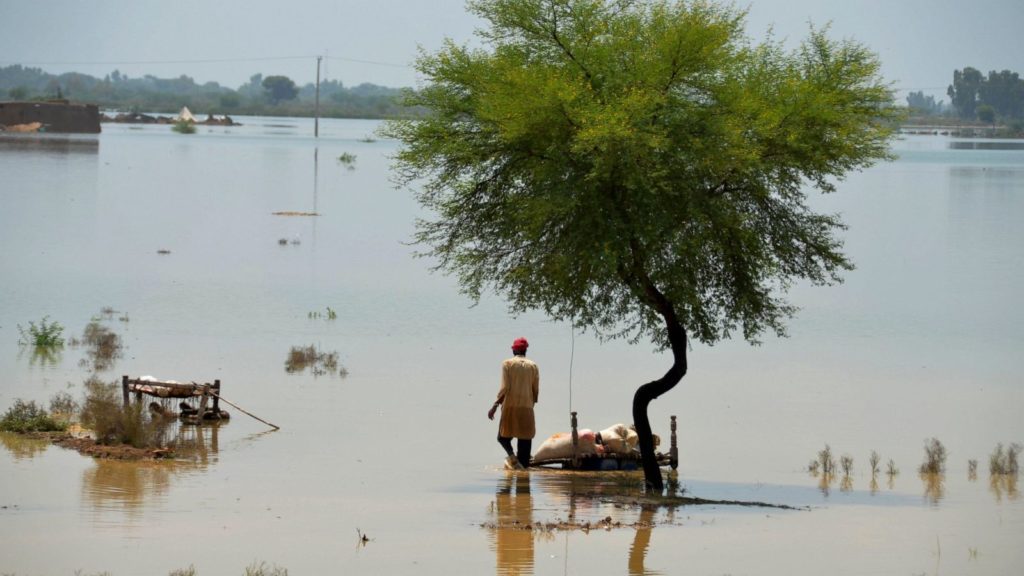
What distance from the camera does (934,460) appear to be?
70.0 ft

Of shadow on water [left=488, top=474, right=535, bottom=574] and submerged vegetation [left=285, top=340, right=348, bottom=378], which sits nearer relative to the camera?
shadow on water [left=488, top=474, right=535, bottom=574]

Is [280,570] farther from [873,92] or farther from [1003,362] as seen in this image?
[1003,362]

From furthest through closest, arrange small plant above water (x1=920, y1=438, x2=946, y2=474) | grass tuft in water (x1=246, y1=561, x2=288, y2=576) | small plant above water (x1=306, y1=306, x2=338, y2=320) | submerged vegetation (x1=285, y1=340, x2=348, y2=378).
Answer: small plant above water (x1=306, y1=306, x2=338, y2=320), submerged vegetation (x1=285, y1=340, x2=348, y2=378), small plant above water (x1=920, y1=438, x2=946, y2=474), grass tuft in water (x1=246, y1=561, x2=288, y2=576)

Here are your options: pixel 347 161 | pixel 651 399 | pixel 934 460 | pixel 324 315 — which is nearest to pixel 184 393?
pixel 651 399

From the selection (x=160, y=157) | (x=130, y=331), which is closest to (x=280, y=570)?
(x=130, y=331)

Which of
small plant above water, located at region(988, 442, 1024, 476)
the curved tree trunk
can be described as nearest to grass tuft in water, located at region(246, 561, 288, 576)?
the curved tree trunk

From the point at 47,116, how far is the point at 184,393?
13795 centimetres

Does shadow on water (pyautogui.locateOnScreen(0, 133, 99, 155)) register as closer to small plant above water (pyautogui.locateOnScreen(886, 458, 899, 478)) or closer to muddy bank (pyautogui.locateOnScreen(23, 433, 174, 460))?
muddy bank (pyautogui.locateOnScreen(23, 433, 174, 460))

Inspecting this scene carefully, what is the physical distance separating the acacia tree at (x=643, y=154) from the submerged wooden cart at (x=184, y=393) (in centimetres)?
432

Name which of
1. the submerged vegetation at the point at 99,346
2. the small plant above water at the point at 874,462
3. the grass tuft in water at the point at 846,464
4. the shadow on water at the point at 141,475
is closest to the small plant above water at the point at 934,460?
the small plant above water at the point at 874,462

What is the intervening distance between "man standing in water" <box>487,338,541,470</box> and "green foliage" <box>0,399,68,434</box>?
6029 millimetres

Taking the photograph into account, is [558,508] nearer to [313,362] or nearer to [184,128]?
[313,362]

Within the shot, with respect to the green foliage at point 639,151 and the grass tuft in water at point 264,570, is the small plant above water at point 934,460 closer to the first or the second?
the green foliage at point 639,151

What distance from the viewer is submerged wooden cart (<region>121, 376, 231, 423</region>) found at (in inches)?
797
